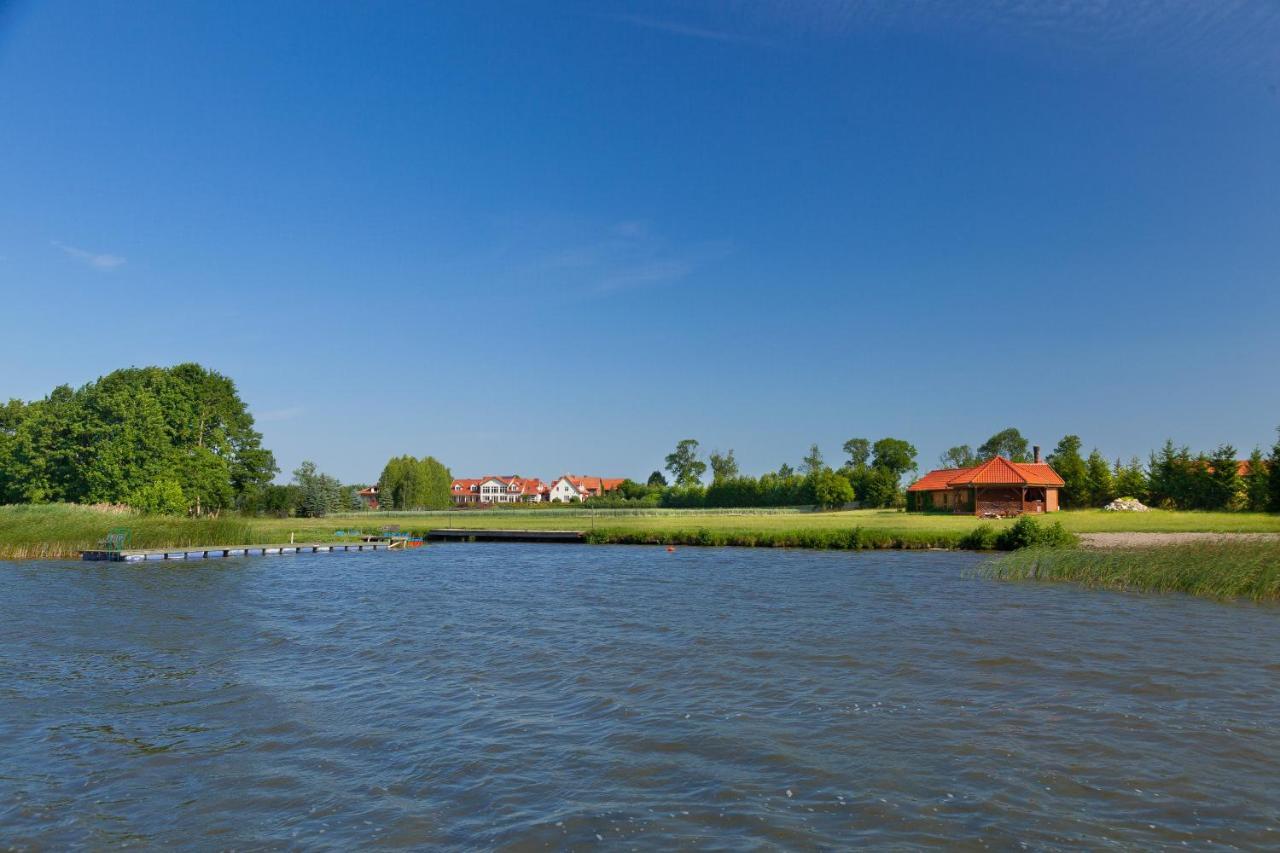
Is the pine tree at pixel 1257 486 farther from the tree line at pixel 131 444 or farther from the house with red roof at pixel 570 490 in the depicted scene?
the house with red roof at pixel 570 490

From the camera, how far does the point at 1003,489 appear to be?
68.6 m

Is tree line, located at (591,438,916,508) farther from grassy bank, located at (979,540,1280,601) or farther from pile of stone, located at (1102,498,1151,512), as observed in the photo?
grassy bank, located at (979,540,1280,601)

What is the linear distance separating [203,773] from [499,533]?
2000 inches

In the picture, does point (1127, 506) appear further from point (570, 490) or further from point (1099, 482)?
point (570, 490)

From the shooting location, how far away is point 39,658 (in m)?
16.7

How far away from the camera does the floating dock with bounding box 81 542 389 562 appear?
39438 mm

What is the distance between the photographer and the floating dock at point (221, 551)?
129 feet

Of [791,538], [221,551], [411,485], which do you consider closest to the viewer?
[221,551]

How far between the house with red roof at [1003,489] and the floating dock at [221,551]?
154ft

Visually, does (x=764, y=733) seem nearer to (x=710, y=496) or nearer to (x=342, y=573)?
(x=342, y=573)

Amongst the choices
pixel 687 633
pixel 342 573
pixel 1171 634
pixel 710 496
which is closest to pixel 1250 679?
pixel 1171 634

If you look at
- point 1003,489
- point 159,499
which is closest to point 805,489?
point 1003,489

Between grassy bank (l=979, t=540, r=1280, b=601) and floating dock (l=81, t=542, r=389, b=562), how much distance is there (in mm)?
37799

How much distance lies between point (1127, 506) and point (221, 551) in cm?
6479
